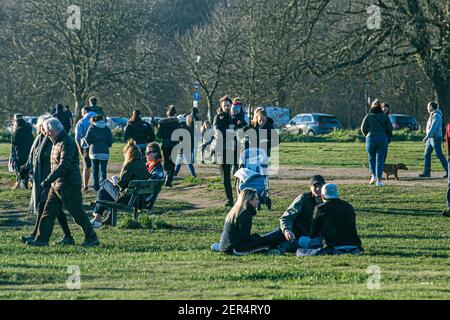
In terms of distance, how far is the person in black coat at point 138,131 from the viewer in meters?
25.5

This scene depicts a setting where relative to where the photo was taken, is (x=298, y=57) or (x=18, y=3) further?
(x=18, y=3)

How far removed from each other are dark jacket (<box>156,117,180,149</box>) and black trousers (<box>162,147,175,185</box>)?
12 cm

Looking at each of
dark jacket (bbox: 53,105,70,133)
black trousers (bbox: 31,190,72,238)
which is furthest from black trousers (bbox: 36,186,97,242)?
dark jacket (bbox: 53,105,70,133)

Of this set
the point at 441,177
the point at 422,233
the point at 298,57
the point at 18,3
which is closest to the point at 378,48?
the point at 298,57

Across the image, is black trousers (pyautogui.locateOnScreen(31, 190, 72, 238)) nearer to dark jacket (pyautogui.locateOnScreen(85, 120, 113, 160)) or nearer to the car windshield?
dark jacket (pyautogui.locateOnScreen(85, 120, 113, 160))

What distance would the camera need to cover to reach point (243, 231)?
1502cm

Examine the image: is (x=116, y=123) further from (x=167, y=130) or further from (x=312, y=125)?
(x=167, y=130)

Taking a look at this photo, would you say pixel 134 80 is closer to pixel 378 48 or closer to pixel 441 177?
pixel 378 48

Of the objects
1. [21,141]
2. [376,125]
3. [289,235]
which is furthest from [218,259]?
[21,141]

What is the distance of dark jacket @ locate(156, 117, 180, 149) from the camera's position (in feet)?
87.2

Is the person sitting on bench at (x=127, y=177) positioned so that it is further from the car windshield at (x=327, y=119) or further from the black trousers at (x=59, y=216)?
the car windshield at (x=327, y=119)

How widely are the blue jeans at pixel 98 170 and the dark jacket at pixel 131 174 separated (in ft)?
17.9

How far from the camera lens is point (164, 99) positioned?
6969 cm

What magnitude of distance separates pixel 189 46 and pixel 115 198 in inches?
1926
